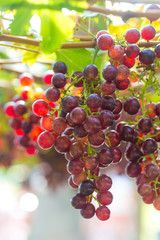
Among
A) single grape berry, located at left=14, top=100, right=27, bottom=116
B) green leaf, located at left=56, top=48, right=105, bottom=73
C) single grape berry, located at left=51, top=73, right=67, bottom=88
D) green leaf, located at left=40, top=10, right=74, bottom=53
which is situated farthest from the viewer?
single grape berry, located at left=14, top=100, right=27, bottom=116

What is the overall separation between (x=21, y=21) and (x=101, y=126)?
0.22 meters

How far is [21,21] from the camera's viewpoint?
22.4 inches

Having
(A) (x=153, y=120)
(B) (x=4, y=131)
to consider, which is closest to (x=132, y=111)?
(A) (x=153, y=120)

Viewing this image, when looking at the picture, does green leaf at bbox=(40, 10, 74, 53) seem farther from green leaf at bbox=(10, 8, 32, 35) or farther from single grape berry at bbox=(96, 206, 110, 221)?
single grape berry at bbox=(96, 206, 110, 221)

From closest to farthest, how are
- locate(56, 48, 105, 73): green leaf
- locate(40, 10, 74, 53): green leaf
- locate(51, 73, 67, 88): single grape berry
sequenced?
locate(40, 10, 74, 53): green leaf
locate(51, 73, 67, 88): single grape berry
locate(56, 48, 105, 73): green leaf

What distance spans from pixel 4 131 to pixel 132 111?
983 mm

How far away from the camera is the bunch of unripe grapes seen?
0.57 m

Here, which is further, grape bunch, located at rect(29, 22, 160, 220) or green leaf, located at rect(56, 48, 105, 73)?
green leaf, located at rect(56, 48, 105, 73)

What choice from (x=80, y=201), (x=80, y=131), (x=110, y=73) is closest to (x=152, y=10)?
(x=110, y=73)

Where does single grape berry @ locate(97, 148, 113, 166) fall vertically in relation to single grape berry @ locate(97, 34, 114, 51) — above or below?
below

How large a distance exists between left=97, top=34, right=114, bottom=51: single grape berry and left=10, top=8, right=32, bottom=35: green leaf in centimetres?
13

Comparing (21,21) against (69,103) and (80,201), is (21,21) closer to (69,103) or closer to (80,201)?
(69,103)

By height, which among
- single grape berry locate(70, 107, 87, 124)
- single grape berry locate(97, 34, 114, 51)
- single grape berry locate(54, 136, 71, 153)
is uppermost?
single grape berry locate(97, 34, 114, 51)

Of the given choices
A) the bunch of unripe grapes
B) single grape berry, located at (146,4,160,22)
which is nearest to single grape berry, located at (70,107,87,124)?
the bunch of unripe grapes
